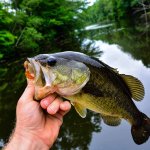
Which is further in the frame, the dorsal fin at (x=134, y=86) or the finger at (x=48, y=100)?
the dorsal fin at (x=134, y=86)

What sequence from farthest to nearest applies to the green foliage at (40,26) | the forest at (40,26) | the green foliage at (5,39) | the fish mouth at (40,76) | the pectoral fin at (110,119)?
the green foliage at (40,26), the forest at (40,26), the green foliage at (5,39), the pectoral fin at (110,119), the fish mouth at (40,76)

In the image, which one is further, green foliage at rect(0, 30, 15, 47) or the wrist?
green foliage at rect(0, 30, 15, 47)

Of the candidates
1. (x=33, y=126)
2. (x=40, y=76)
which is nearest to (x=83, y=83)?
(x=40, y=76)

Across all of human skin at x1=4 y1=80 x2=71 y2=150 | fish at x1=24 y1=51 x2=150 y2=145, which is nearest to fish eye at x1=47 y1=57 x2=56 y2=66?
fish at x1=24 y1=51 x2=150 y2=145

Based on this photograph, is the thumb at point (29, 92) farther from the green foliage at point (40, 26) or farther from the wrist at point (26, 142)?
the green foliage at point (40, 26)

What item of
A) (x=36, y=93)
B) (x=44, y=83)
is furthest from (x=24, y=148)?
(x=44, y=83)

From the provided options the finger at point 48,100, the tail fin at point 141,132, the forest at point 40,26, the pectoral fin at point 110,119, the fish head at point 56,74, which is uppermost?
the fish head at point 56,74

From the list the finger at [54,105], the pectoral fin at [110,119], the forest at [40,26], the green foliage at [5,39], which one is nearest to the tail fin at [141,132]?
the pectoral fin at [110,119]

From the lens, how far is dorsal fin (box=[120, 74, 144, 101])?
8.61ft

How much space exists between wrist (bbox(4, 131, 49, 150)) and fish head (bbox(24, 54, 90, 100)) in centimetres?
55

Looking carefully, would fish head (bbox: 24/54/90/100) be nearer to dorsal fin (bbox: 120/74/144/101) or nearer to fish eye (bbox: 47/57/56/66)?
fish eye (bbox: 47/57/56/66)

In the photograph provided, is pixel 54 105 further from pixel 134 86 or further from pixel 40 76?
pixel 134 86

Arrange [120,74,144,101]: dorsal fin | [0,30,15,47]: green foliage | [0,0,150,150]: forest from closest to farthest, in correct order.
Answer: [120,74,144,101]: dorsal fin < [0,0,150,150]: forest < [0,30,15,47]: green foliage

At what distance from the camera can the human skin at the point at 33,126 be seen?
2.69m
